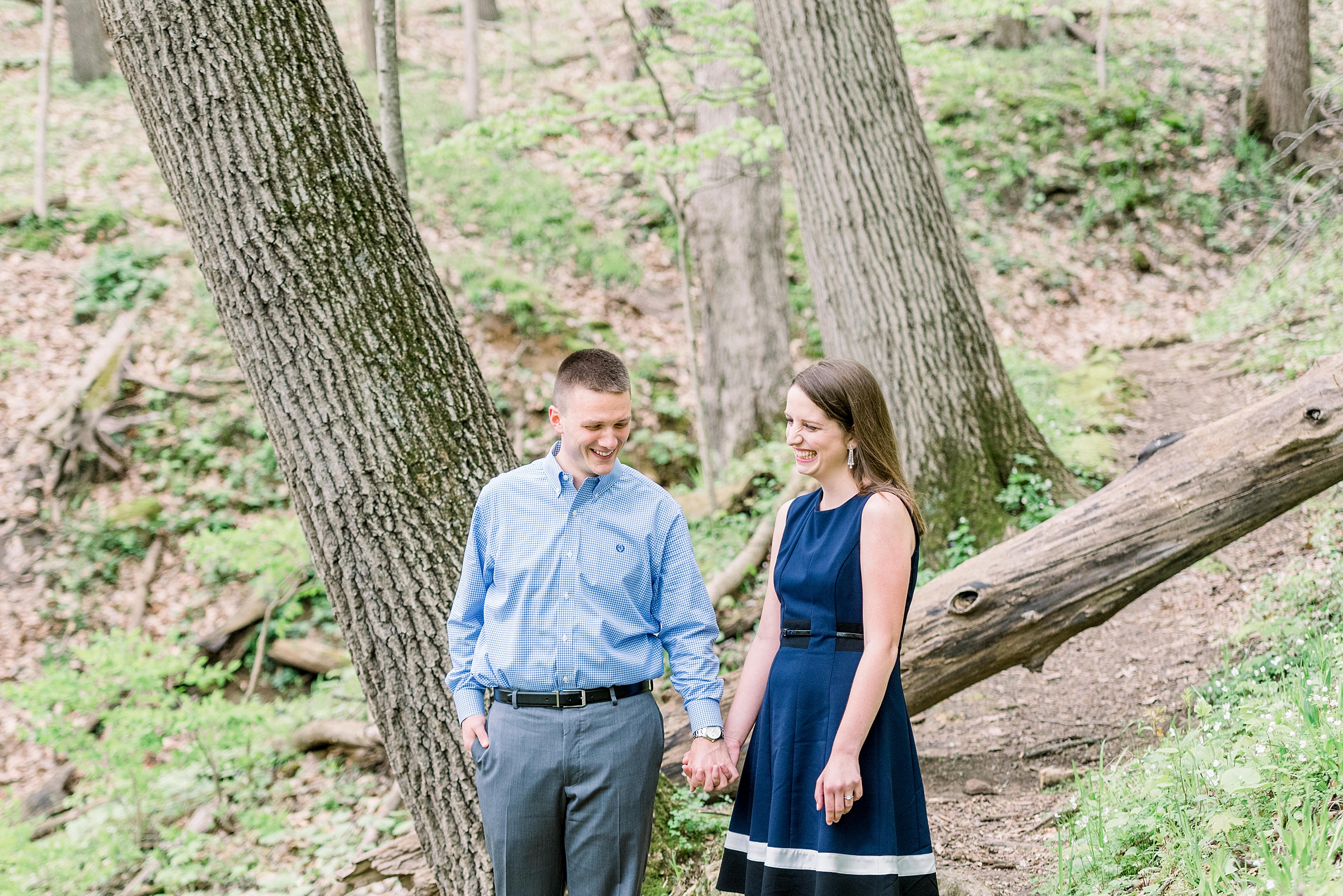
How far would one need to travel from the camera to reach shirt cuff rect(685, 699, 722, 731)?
240 centimetres

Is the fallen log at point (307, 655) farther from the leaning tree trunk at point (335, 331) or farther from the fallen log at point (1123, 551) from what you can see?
the leaning tree trunk at point (335, 331)

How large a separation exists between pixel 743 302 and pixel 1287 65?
8294mm

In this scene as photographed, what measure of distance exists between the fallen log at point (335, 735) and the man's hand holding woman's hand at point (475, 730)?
311 cm

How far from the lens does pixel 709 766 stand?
7.75 feet

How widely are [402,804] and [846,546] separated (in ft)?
11.9

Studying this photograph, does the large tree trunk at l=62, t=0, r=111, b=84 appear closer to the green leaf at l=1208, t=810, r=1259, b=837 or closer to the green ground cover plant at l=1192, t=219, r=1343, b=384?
the green ground cover plant at l=1192, t=219, r=1343, b=384

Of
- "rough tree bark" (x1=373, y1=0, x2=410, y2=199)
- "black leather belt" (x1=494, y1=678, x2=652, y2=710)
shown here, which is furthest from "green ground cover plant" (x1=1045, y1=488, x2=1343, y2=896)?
"rough tree bark" (x1=373, y1=0, x2=410, y2=199)

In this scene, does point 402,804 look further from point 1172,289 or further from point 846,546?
point 1172,289

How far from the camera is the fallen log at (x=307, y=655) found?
21.7ft

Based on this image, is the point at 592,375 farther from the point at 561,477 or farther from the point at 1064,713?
the point at 1064,713

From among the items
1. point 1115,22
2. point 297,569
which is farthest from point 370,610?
point 1115,22

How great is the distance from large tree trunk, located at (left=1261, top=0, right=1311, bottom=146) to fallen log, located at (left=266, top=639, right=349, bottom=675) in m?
12.7

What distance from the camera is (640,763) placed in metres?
2.39

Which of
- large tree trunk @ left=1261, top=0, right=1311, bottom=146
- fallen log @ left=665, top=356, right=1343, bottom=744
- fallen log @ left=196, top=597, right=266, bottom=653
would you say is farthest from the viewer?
large tree trunk @ left=1261, top=0, right=1311, bottom=146
